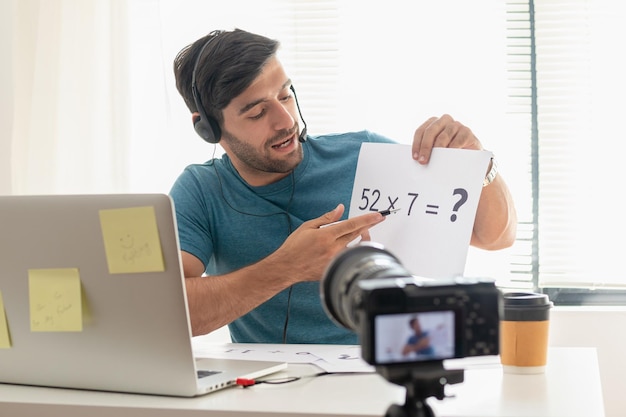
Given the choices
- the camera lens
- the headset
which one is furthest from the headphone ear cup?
the camera lens

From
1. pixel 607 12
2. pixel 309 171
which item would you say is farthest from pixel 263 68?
pixel 607 12

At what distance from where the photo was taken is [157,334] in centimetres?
111

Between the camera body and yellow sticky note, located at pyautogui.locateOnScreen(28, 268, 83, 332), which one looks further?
yellow sticky note, located at pyautogui.locateOnScreen(28, 268, 83, 332)

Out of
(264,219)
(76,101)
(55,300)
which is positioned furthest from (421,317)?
(76,101)

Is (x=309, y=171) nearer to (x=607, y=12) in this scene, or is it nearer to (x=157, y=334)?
(x=157, y=334)

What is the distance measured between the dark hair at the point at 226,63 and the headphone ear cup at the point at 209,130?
1.4 inches

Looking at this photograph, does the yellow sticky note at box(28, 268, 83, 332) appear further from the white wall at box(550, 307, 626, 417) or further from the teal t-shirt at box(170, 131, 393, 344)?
the white wall at box(550, 307, 626, 417)

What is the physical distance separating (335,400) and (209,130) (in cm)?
94

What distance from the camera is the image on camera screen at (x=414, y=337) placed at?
0.73m

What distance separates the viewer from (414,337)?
75 centimetres

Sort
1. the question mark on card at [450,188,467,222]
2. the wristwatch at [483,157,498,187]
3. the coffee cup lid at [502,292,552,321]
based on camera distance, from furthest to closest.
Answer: the wristwatch at [483,157,498,187], the question mark on card at [450,188,467,222], the coffee cup lid at [502,292,552,321]

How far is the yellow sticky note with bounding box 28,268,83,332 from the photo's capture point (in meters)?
1.14

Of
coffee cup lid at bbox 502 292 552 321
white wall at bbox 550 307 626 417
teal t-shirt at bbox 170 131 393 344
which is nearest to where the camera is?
coffee cup lid at bbox 502 292 552 321

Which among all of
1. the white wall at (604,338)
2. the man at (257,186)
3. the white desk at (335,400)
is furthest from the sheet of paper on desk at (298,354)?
the white wall at (604,338)
